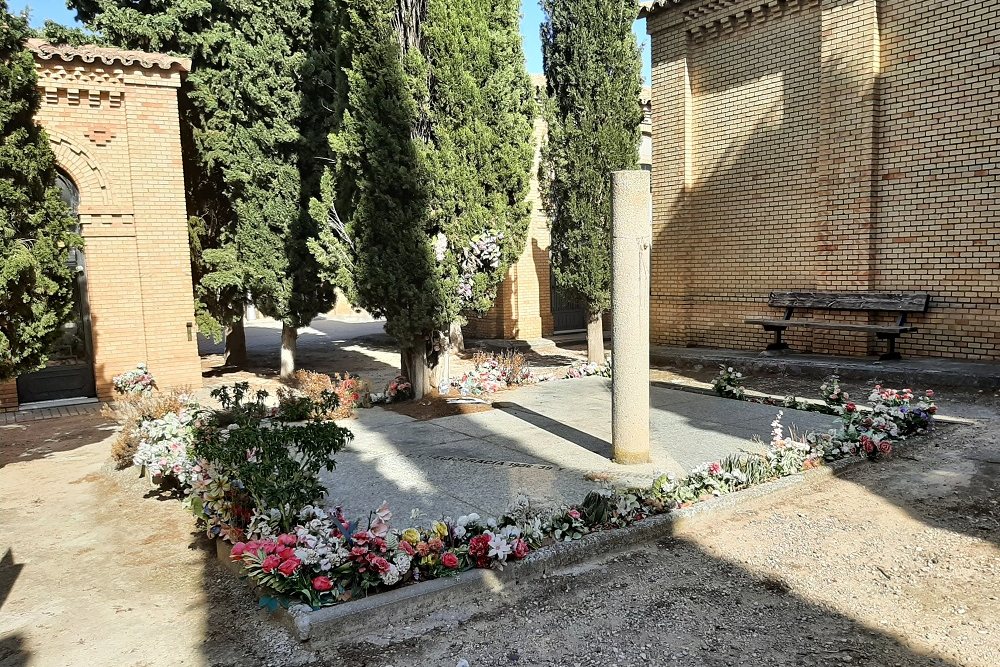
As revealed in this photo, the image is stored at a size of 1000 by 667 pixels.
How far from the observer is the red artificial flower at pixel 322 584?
3320 millimetres

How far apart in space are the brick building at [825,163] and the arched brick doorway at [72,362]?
9414 millimetres

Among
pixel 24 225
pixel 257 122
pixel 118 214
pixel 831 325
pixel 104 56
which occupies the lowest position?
pixel 831 325

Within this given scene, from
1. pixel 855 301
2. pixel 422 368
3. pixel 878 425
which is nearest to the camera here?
pixel 878 425

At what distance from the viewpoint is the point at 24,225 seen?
614 cm

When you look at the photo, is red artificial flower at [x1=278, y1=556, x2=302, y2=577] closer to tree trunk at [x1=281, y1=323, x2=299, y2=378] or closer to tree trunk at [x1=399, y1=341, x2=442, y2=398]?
tree trunk at [x1=399, y1=341, x2=442, y2=398]

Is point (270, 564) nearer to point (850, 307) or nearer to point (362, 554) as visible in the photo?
point (362, 554)

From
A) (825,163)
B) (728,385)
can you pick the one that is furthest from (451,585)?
(825,163)

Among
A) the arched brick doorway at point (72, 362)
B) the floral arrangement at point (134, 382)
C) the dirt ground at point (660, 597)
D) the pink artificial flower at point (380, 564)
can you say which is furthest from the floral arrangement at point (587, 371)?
the arched brick doorway at point (72, 362)

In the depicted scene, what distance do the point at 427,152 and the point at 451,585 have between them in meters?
5.29

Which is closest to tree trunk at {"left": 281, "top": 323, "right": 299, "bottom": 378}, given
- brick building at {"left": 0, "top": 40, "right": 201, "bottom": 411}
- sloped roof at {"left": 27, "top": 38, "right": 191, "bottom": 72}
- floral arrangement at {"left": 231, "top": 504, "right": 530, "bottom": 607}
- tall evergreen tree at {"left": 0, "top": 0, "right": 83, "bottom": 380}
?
brick building at {"left": 0, "top": 40, "right": 201, "bottom": 411}

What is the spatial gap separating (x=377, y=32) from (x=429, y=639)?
21.9 feet

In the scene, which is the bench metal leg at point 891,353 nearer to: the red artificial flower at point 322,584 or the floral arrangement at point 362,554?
the floral arrangement at point 362,554

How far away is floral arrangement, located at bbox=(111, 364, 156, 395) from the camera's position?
9633mm

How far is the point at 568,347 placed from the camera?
15.9m
